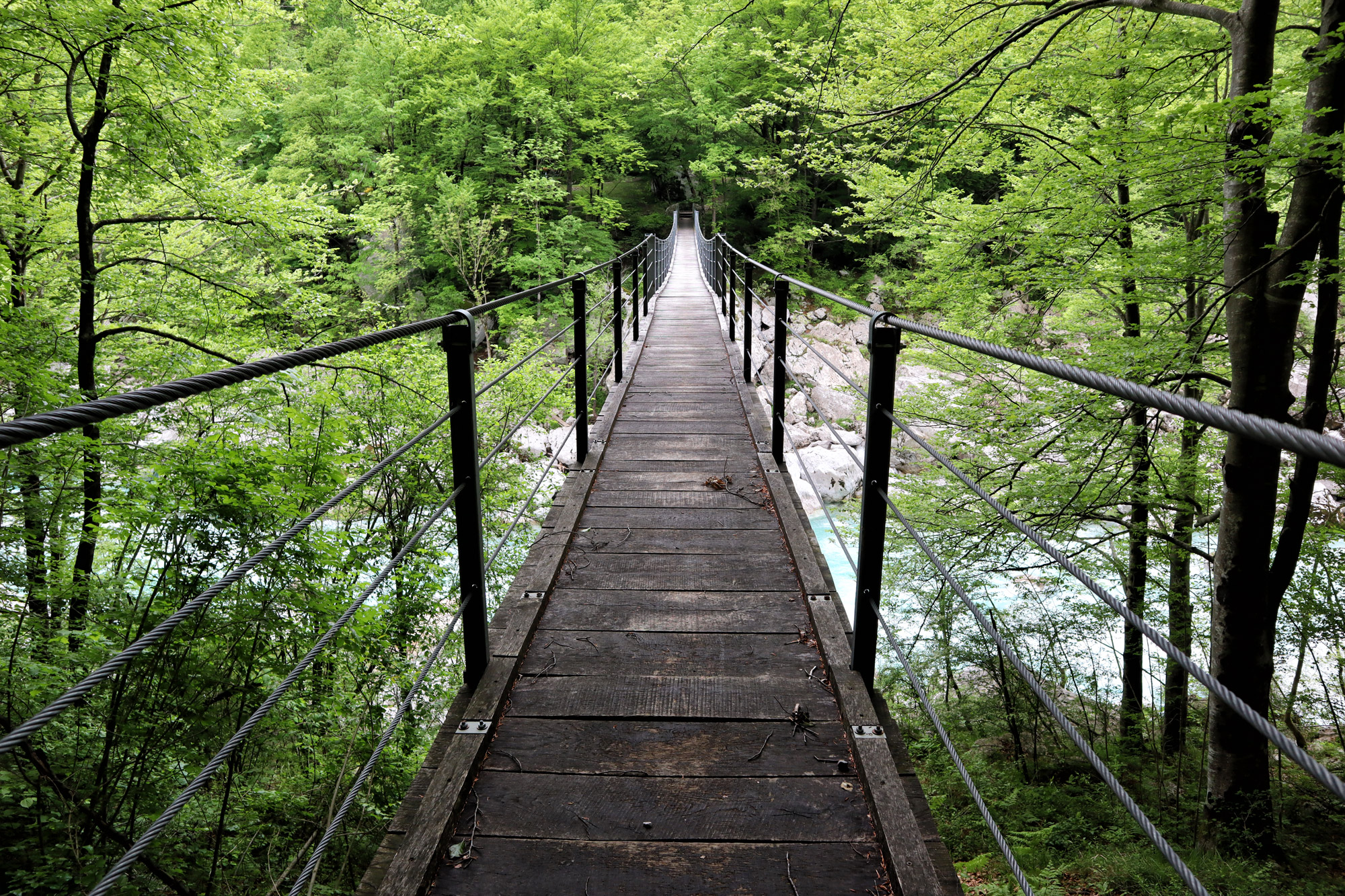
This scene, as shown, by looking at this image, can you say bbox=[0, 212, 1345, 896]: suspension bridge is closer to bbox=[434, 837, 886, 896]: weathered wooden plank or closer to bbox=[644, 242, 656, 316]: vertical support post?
bbox=[434, 837, 886, 896]: weathered wooden plank

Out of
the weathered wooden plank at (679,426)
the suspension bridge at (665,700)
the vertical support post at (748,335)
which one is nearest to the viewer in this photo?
the suspension bridge at (665,700)

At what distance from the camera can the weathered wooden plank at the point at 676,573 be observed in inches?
120

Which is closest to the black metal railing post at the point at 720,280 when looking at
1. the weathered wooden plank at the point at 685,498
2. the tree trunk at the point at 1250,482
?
the tree trunk at the point at 1250,482

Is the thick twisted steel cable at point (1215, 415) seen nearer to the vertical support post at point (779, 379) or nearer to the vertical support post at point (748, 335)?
the vertical support post at point (779, 379)

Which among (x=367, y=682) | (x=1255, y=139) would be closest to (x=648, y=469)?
(x=367, y=682)

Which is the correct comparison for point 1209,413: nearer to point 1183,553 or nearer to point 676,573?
point 676,573

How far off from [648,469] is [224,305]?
5791 mm

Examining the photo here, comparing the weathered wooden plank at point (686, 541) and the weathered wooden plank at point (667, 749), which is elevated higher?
the weathered wooden plank at point (686, 541)

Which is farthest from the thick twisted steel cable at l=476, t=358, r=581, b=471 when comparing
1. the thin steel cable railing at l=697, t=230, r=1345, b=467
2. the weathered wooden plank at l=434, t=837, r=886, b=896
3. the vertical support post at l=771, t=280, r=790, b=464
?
the thin steel cable railing at l=697, t=230, r=1345, b=467

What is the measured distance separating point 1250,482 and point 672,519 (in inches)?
140

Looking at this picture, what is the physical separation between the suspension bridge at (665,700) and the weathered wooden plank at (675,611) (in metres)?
0.01

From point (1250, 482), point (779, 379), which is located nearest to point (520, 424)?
point (779, 379)

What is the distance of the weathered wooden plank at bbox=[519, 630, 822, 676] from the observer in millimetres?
2479

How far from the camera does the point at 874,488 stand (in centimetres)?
221
